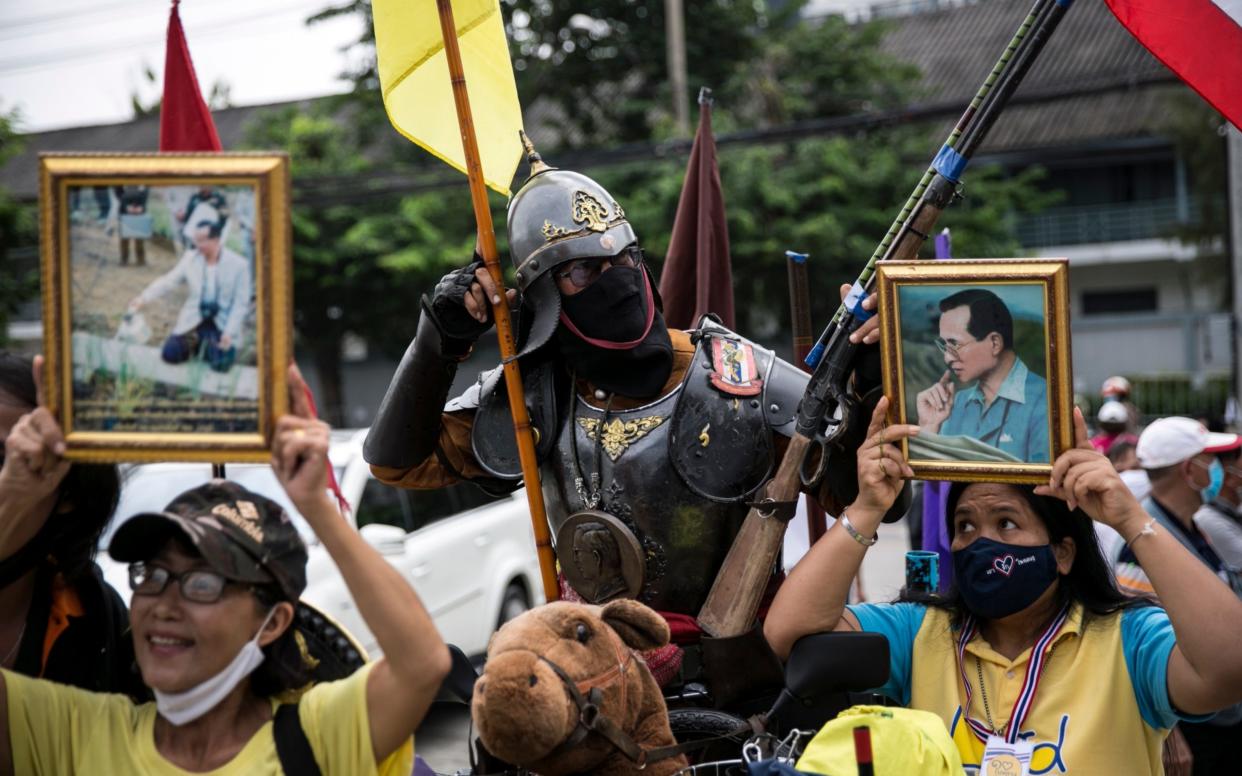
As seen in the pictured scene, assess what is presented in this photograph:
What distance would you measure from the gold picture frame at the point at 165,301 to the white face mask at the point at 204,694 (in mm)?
384

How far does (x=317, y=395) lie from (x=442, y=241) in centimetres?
768

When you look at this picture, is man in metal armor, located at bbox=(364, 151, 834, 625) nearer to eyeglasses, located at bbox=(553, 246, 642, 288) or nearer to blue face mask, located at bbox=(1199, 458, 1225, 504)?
eyeglasses, located at bbox=(553, 246, 642, 288)

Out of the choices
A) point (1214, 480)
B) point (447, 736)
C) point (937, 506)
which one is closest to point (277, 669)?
point (937, 506)

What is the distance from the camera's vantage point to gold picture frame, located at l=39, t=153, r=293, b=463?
214 cm

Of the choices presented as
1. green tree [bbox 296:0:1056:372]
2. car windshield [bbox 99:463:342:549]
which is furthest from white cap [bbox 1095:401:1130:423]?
green tree [bbox 296:0:1056:372]

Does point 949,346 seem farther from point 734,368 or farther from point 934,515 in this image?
point 934,515

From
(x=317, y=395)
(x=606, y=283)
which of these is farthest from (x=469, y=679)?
(x=317, y=395)

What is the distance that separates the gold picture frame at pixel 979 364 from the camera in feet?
8.50

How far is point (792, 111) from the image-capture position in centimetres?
1941

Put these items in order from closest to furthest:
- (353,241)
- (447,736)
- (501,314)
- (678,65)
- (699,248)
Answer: (501,314) < (699,248) < (447,736) < (678,65) < (353,241)

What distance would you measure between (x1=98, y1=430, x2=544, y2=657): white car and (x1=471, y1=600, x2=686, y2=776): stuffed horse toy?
387 cm

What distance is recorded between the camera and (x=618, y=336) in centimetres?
344

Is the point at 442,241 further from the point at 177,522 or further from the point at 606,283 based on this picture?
Answer: the point at 177,522

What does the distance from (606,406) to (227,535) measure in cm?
141
